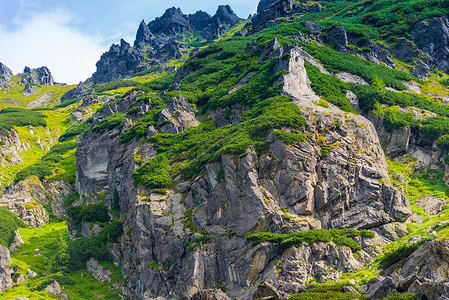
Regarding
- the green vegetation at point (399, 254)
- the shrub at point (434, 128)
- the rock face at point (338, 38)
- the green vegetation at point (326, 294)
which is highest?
the rock face at point (338, 38)

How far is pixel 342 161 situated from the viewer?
42.4m

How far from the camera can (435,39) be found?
3506 inches

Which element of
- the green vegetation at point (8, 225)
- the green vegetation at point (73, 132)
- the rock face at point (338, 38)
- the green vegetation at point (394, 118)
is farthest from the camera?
the green vegetation at point (73, 132)

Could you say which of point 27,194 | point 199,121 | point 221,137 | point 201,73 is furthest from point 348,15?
point 27,194

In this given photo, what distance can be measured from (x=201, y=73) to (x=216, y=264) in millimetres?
62504

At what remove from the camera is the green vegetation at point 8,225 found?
5931cm

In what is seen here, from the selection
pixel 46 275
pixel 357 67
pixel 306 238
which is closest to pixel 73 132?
pixel 46 275

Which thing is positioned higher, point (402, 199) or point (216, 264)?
point (402, 199)

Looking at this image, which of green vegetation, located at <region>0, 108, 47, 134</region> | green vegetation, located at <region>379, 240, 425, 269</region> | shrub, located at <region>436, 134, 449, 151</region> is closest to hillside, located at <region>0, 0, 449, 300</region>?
A: green vegetation, located at <region>379, 240, 425, 269</region>

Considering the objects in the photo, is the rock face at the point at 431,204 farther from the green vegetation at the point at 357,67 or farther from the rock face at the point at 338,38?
the rock face at the point at 338,38

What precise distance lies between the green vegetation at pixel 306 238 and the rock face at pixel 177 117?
28.6 meters

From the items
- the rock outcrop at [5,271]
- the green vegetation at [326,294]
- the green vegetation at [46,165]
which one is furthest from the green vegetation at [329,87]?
the green vegetation at [46,165]

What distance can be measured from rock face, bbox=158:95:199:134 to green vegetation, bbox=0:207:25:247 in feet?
98.1

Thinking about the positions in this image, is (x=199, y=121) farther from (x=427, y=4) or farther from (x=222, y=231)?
(x=427, y=4)
